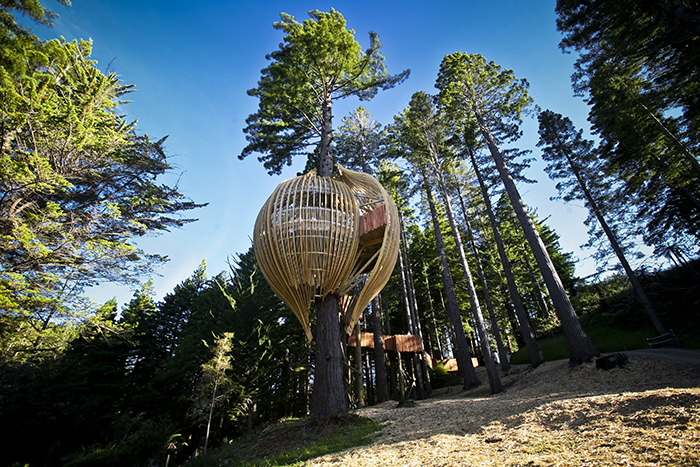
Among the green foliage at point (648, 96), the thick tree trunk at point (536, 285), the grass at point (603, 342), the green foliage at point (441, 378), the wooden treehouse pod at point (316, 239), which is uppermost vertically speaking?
the green foliage at point (648, 96)

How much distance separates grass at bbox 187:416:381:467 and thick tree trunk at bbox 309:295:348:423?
0.24 meters

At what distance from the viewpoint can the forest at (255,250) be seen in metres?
7.23

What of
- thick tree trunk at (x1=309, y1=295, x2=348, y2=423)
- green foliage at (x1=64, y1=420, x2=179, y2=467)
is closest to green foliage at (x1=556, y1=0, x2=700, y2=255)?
thick tree trunk at (x1=309, y1=295, x2=348, y2=423)

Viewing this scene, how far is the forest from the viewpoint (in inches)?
285

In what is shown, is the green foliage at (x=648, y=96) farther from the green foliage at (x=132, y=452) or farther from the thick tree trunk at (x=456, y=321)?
the green foliage at (x=132, y=452)

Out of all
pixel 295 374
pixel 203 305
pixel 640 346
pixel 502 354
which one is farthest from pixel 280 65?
pixel 640 346

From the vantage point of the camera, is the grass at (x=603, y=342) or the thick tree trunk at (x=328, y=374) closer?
the thick tree trunk at (x=328, y=374)

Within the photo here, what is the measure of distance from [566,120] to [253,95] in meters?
19.5

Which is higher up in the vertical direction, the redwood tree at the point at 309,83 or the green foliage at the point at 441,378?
the redwood tree at the point at 309,83

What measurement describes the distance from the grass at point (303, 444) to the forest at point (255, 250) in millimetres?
303

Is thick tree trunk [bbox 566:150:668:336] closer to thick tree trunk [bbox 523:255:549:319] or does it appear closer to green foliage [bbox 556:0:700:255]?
green foliage [bbox 556:0:700:255]

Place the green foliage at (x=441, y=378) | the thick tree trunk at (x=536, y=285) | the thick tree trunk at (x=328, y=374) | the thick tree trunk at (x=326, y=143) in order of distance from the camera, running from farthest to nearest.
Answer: the thick tree trunk at (x=536, y=285), the green foliage at (x=441, y=378), the thick tree trunk at (x=326, y=143), the thick tree trunk at (x=328, y=374)

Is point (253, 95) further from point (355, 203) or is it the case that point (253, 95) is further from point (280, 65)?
point (355, 203)

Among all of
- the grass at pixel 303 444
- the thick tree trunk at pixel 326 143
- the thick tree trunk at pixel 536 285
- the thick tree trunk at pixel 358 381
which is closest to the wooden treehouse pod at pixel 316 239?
the grass at pixel 303 444
